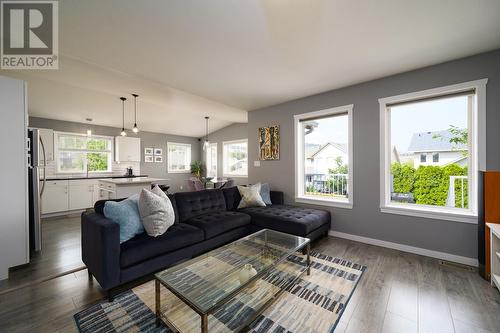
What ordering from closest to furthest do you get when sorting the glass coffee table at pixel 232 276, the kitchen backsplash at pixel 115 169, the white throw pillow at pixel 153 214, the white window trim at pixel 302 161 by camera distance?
the glass coffee table at pixel 232 276, the white throw pillow at pixel 153 214, the white window trim at pixel 302 161, the kitchen backsplash at pixel 115 169

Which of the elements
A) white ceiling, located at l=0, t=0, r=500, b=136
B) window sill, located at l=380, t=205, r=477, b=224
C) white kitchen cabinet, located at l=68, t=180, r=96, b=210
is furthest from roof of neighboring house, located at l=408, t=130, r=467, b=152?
white kitchen cabinet, located at l=68, t=180, r=96, b=210

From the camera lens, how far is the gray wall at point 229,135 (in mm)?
6805

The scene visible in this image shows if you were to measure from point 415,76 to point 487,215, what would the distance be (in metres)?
1.87

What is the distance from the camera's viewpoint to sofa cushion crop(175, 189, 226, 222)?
2.88m

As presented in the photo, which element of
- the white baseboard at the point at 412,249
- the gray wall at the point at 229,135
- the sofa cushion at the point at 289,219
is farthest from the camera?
the gray wall at the point at 229,135

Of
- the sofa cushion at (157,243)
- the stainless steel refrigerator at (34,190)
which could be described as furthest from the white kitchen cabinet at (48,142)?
the sofa cushion at (157,243)

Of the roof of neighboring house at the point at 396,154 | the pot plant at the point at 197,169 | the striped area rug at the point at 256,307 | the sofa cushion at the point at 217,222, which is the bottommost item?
the striped area rug at the point at 256,307

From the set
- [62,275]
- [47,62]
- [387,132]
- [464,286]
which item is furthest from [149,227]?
[387,132]

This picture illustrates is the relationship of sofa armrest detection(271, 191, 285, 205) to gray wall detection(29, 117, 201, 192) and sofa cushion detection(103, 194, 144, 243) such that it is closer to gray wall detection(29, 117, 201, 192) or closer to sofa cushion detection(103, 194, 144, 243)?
sofa cushion detection(103, 194, 144, 243)

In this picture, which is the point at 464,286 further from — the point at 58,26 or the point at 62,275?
the point at 58,26

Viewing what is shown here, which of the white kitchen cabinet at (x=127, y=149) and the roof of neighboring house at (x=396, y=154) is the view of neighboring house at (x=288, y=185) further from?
the white kitchen cabinet at (x=127, y=149)

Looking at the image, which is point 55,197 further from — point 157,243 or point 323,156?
point 323,156

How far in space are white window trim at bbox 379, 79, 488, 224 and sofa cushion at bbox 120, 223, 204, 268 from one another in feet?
9.03

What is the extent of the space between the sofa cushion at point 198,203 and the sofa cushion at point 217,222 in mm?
115
